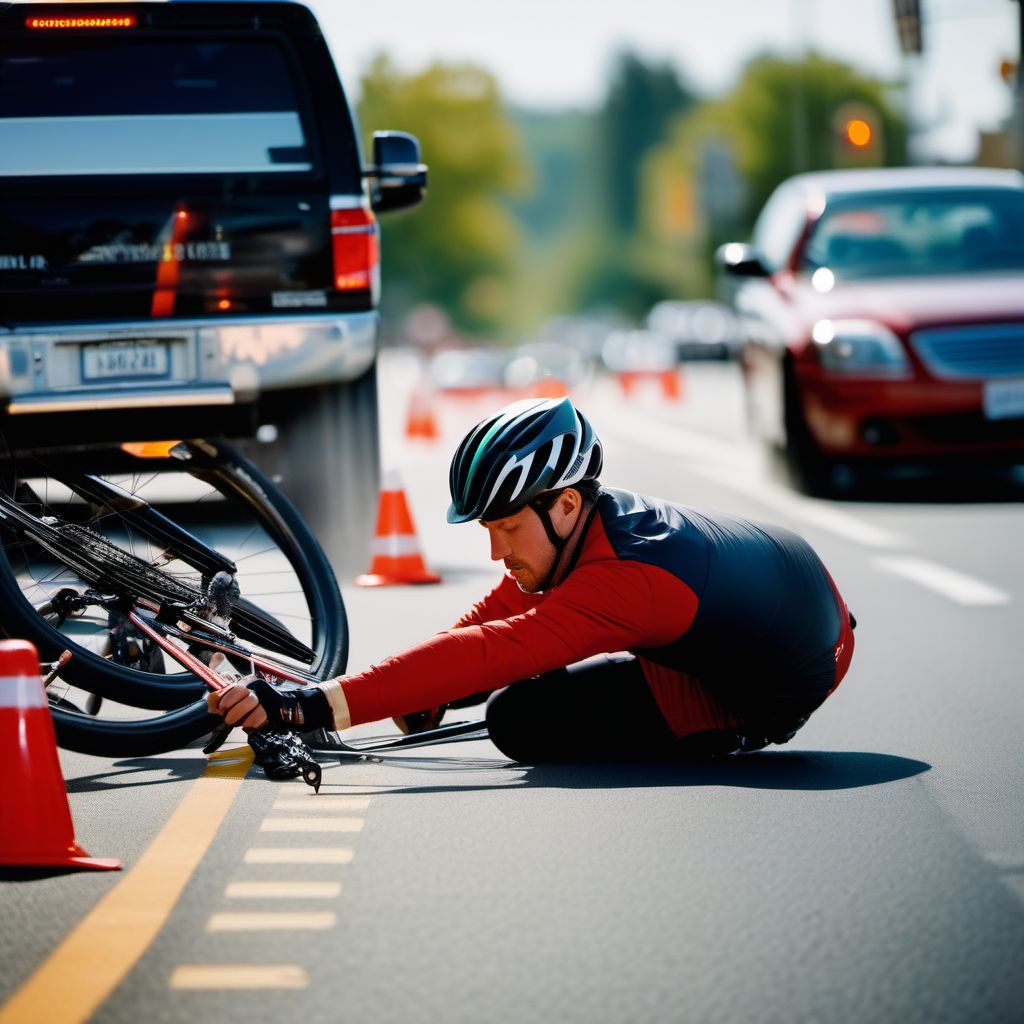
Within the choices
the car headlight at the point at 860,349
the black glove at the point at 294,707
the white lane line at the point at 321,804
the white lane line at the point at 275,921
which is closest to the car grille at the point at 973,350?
the car headlight at the point at 860,349

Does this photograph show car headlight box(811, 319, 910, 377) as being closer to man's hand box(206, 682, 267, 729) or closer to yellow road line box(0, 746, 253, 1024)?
yellow road line box(0, 746, 253, 1024)

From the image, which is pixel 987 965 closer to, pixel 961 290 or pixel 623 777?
pixel 623 777

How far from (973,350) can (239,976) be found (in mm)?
10307

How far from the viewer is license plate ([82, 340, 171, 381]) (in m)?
9.10

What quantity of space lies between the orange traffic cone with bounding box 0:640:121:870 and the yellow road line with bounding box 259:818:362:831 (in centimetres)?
51

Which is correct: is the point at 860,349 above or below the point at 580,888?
above

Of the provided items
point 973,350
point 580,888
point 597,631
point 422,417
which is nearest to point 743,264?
point 973,350

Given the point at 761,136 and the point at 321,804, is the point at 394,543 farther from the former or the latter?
the point at 761,136

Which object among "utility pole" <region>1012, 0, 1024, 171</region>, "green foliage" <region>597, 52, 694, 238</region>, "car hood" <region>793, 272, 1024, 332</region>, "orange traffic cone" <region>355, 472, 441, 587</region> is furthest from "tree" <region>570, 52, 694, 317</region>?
"orange traffic cone" <region>355, 472, 441, 587</region>

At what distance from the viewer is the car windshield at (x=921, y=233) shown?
1460cm

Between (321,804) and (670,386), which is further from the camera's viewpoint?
(670,386)

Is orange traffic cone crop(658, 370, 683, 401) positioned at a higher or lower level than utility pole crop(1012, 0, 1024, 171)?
lower

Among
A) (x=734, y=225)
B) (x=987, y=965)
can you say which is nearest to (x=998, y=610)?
(x=987, y=965)

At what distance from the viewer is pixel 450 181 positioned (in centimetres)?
11569
